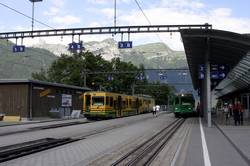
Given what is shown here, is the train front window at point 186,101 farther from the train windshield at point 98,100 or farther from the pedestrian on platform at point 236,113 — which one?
the pedestrian on platform at point 236,113

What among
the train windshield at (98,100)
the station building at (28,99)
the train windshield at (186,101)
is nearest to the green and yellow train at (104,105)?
the train windshield at (98,100)

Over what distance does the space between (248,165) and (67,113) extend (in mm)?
45252

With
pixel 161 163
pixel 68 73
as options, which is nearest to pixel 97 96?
pixel 161 163

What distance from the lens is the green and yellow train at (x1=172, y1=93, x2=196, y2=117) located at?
196ft

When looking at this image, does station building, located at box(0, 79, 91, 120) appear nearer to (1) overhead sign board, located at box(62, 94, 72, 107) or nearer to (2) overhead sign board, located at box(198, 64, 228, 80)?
(1) overhead sign board, located at box(62, 94, 72, 107)

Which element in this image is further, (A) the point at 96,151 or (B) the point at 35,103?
(B) the point at 35,103

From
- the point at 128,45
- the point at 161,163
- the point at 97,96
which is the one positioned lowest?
the point at 161,163

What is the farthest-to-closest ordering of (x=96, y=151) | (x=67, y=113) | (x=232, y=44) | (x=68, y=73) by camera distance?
(x=68, y=73) → (x=67, y=113) → (x=232, y=44) → (x=96, y=151)

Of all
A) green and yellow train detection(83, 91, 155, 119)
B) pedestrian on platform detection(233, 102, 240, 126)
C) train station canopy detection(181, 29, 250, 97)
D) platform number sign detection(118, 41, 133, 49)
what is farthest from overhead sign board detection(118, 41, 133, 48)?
green and yellow train detection(83, 91, 155, 119)

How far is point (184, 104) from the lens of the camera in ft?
196

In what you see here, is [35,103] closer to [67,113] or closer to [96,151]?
[67,113]

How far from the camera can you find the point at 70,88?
5981 centimetres

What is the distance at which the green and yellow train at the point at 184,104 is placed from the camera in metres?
59.8

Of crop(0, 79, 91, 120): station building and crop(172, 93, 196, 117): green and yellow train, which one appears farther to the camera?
crop(172, 93, 196, 117): green and yellow train
